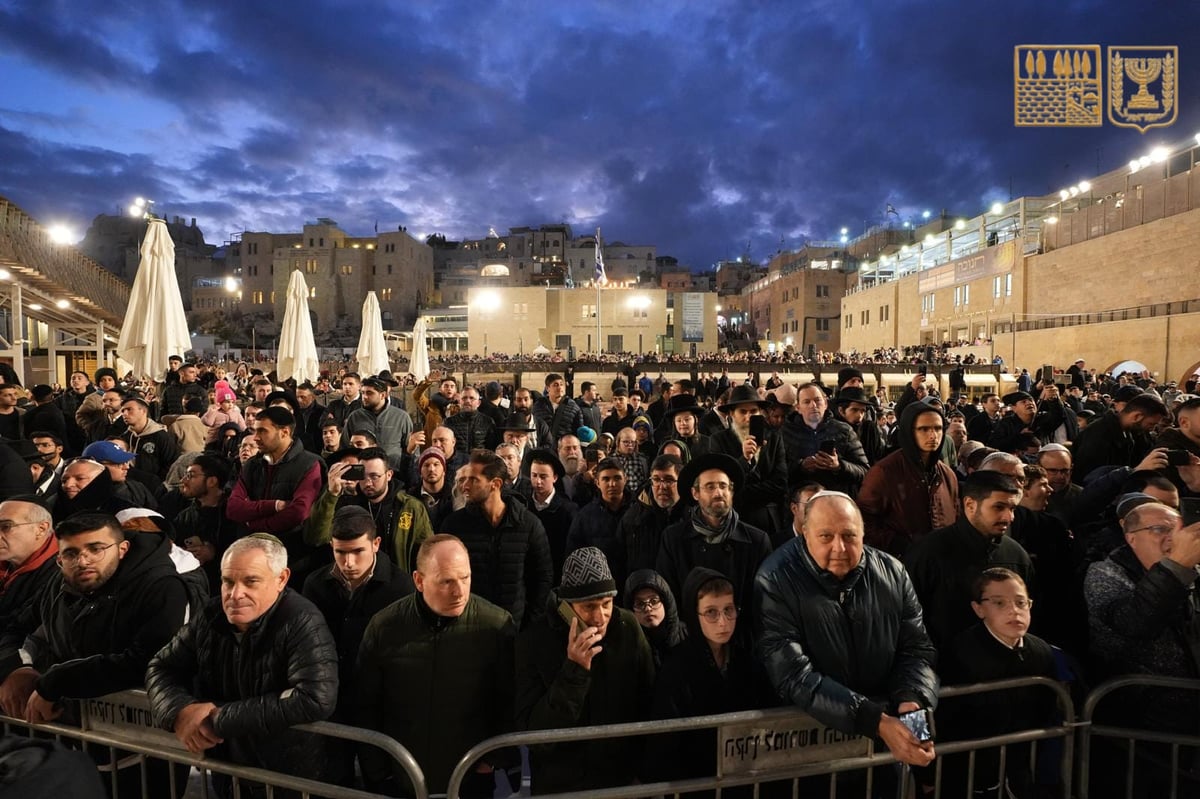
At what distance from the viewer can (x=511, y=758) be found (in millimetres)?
3424

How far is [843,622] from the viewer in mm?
2863

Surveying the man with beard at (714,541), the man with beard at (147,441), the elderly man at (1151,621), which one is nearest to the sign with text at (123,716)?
the man with beard at (714,541)

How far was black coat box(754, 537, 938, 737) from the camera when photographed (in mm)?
2799

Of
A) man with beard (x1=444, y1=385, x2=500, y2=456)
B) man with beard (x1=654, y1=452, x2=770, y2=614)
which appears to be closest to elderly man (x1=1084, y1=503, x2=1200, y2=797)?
man with beard (x1=654, y1=452, x2=770, y2=614)

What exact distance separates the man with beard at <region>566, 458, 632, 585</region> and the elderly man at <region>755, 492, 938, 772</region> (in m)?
1.70

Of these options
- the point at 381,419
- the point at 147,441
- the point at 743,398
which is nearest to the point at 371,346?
the point at 381,419

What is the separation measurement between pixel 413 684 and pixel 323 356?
64.3m

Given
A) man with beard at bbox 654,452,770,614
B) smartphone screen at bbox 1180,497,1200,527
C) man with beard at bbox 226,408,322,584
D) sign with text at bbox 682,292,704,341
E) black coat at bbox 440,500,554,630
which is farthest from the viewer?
sign with text at bbox 682,292,704,341

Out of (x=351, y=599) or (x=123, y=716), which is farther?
(x=351, y=599)

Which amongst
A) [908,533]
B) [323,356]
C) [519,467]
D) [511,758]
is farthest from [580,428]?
[323,356]

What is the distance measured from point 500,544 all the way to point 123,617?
210cm

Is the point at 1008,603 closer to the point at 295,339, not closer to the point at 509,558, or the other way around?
the point at 509,558

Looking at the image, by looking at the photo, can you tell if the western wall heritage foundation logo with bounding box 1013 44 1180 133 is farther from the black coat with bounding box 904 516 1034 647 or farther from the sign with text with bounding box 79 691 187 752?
the sign with text with bounding box 79 691 187 752

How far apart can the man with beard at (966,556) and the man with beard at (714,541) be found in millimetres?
946
